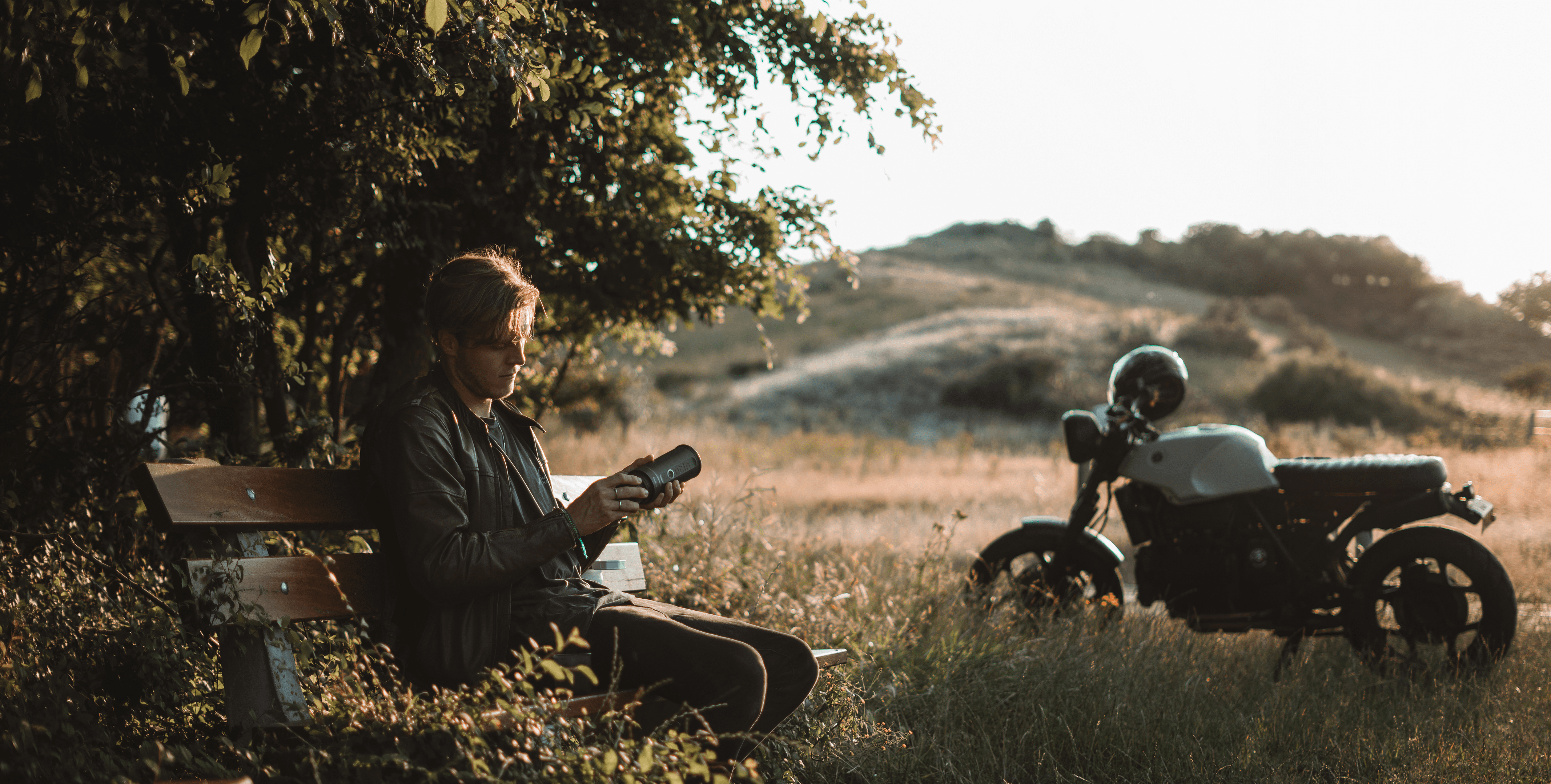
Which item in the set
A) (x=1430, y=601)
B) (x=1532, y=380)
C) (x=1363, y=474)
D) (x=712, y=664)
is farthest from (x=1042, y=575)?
(x=1532, y=380)

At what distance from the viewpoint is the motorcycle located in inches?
162

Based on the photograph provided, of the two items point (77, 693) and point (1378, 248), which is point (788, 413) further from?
point (1378, 248)

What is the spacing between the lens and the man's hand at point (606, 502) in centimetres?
239

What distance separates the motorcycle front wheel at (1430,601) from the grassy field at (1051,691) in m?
0.12

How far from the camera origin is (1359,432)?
18094mm

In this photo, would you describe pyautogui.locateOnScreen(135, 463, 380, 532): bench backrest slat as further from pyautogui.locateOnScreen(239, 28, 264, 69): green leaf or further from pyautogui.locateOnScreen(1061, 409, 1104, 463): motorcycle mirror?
pyautogui.locateOnScreen(1061, 409, 1104, 463): motorcycle mirror

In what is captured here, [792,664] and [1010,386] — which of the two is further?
[1010,386]

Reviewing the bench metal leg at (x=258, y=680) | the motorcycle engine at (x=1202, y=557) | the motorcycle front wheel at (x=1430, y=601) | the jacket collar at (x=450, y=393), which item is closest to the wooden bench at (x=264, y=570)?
the bench metal leg at (x=258, y=680)

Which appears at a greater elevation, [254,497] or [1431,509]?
[254,497]

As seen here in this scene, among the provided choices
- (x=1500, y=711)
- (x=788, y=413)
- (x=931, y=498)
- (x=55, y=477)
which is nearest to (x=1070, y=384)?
(x=788, y=413)

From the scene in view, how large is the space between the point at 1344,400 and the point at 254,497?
26732 millimetres

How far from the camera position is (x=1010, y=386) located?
27359 mm

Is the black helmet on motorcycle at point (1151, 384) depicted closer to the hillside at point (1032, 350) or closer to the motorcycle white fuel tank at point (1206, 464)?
the motorcycle white fuel tank at point (1206, 464)

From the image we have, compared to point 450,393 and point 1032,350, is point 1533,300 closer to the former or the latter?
point 1032,350
